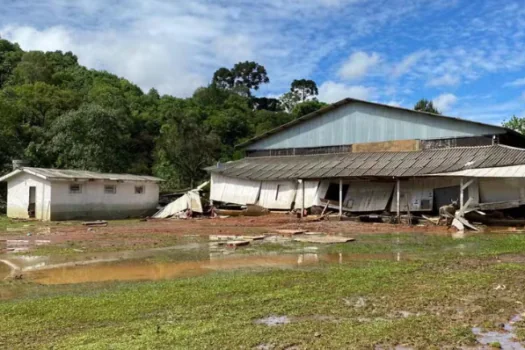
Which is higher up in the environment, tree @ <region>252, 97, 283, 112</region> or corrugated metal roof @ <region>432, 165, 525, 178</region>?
tree @ <region>252, 97, 283, 112</region>

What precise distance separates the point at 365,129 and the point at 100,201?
1740 cm

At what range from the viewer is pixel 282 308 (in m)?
7.49

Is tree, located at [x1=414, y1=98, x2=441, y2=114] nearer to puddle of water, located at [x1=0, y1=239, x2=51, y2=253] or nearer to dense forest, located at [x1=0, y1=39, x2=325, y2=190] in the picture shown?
dense forest, located at [x1=0, y1=39, x2=325, y2=190]

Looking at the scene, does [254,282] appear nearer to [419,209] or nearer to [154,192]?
[419,209]

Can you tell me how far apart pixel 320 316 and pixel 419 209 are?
66.8 ft

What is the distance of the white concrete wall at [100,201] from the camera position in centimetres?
2788

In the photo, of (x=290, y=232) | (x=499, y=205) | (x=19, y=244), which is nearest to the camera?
(x=19, y=244)

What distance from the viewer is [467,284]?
29.8ft

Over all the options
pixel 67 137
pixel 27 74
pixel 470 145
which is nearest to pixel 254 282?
A: pixel 470 145

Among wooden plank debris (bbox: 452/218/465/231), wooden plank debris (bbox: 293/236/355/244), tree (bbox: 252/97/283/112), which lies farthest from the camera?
tree (bbox: 252/97/283/112)

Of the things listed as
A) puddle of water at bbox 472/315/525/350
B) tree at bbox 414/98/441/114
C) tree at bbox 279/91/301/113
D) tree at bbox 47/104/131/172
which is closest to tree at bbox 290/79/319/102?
tree at bbox 279/91/301/113

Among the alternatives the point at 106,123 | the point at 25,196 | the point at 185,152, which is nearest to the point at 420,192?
the point at 185,152

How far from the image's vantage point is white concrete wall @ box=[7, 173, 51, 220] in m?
27.6

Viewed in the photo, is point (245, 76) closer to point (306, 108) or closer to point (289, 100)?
point (289, 100)
